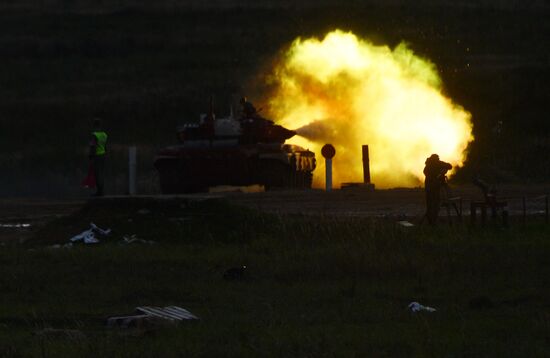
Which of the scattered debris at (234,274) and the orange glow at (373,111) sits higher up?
the orange glow at (373,111)

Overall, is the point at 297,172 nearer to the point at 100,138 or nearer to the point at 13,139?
the point at 100,138

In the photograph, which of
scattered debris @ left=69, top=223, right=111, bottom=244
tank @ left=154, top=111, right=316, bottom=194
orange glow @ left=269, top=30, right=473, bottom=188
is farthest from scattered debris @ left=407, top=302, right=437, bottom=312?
A: orange glow @ left=269, top=30, right=473, bottom=188

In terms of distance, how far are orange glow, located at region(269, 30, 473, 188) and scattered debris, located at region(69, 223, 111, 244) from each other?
64.2 ft

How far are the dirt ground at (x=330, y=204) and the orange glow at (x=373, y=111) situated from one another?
3884mm

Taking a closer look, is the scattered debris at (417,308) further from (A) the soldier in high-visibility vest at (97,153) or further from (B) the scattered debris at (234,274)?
(A) the soldier in high-visibility vest at (97,153)

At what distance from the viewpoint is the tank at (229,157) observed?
143 ft

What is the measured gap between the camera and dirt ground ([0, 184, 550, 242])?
34.1 metres

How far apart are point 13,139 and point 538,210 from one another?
3105cm

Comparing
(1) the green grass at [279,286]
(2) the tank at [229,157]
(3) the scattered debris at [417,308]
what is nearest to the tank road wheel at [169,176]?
(2) the tank at [229,157]

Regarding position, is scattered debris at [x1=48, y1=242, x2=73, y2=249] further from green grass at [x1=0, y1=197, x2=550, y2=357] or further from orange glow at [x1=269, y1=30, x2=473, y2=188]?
orange glow at [x1=269, y1=30, x2=473, y2=188]

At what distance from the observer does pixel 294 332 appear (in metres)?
17.1

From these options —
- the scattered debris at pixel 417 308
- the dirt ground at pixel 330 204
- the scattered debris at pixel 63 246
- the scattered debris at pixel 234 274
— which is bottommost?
the scattered debris at pixel 417 308

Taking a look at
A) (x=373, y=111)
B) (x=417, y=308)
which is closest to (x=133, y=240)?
(x=417, y=308)

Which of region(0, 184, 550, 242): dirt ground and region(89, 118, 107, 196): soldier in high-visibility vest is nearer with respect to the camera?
region(0, 184, 550, 242): dirt ground
